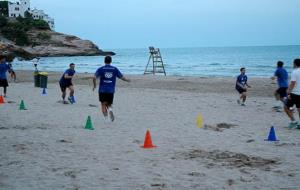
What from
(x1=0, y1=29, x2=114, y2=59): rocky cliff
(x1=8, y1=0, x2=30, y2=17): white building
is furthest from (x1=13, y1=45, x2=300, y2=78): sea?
(x1=8, y1=0, x2=30, y2=17): white building

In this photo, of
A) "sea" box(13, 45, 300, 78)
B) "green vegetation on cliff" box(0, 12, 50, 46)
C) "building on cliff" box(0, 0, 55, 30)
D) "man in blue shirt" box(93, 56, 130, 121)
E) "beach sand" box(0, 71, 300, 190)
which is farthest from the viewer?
"building on cliff" box(0, 0, 55, 30)

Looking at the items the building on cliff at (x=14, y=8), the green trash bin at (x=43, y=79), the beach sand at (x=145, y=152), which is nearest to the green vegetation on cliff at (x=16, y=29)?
the building on cliff at (x=14, y=8)

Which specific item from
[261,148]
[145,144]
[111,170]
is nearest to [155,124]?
[145,144]

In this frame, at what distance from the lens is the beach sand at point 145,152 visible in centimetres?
544

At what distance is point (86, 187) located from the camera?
515 centimetres

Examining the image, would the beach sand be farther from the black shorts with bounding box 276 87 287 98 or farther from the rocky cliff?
the rocky cliff

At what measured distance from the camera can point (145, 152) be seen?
281 inches

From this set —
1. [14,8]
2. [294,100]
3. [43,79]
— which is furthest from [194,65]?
[14,8]

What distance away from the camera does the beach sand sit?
544 centimetres

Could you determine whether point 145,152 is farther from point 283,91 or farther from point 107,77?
point 283,91

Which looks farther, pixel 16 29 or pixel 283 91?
pixel 16 29

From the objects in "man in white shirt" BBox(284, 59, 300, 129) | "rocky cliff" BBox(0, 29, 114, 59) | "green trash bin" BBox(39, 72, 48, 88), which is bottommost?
"green trash bin" BBox(39, 72, 48, 88)

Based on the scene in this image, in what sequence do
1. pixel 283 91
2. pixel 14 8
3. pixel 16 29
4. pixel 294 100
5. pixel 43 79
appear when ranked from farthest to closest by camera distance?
pixel 14 8 < pixel 16 29 < pixel 43 79 < pixel 283 91 < pixel 294 100

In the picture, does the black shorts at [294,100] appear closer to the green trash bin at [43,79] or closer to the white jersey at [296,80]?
the white jersey at [296,80]
